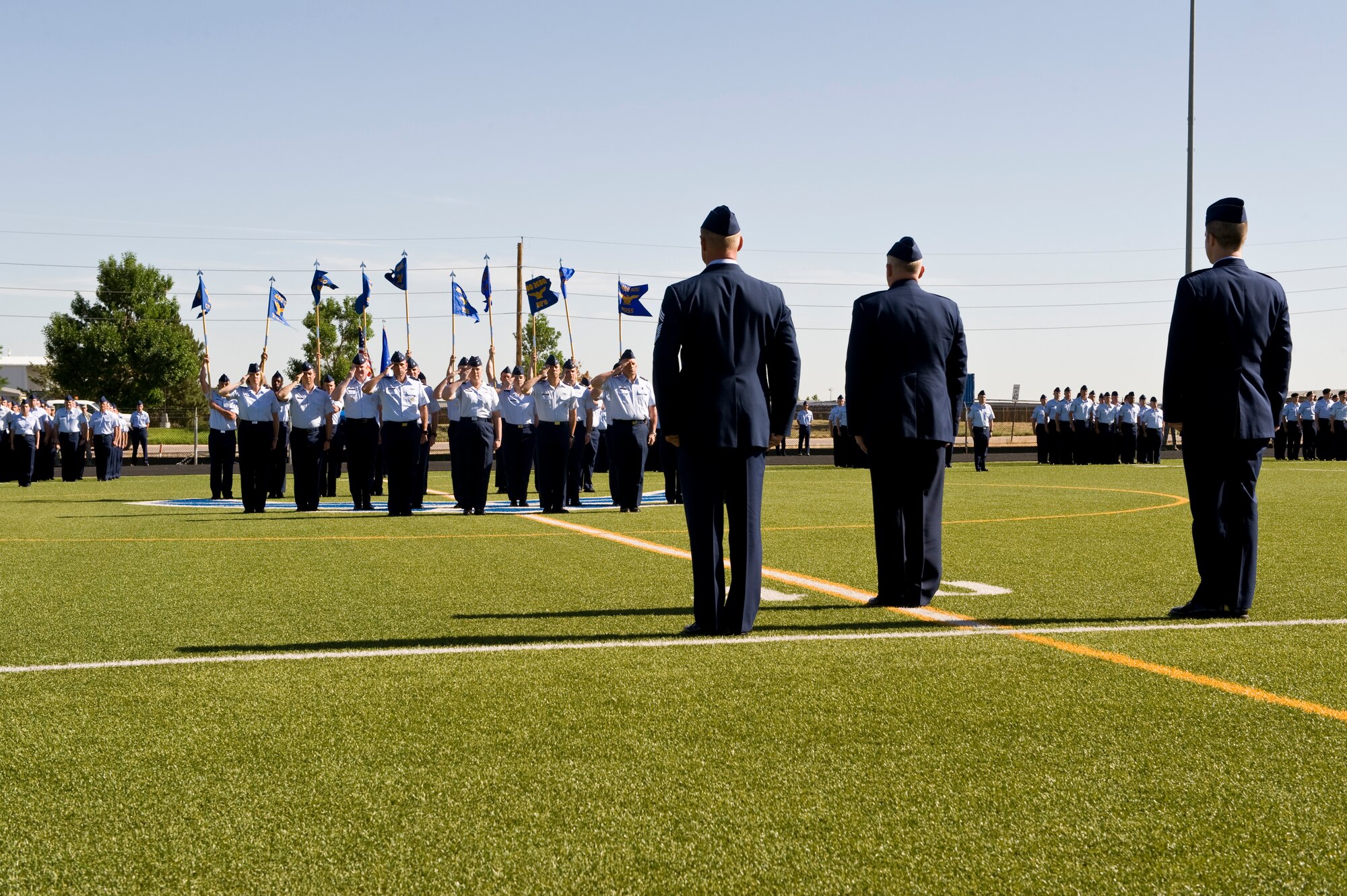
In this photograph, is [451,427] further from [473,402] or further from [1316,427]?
[1316,427]

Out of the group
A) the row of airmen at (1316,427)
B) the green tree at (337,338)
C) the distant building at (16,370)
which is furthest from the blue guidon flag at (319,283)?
the distant building at (16,370)

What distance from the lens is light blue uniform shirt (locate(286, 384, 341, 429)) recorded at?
60.7 feet

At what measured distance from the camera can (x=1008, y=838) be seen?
3348 millimetres

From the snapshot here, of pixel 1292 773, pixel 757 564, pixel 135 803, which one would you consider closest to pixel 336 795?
pixel 135 803

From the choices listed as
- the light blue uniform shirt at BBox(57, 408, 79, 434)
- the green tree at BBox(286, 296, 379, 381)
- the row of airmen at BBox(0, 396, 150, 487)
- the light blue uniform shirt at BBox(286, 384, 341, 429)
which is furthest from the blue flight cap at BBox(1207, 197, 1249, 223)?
the green tree at BBox(286, 296, 379, 381)

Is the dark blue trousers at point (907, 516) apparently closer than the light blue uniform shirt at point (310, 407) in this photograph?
Yes

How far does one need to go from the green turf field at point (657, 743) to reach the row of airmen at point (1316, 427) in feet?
115

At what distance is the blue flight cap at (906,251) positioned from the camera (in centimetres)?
770

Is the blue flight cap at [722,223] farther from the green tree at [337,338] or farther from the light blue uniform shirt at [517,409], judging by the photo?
the green tree at [337,338]

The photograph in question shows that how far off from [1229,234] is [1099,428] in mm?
31789

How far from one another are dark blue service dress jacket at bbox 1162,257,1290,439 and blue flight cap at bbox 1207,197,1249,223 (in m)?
0.21

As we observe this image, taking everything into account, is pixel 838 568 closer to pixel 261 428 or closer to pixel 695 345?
pixel 695 345

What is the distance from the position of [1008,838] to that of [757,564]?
3.42 m

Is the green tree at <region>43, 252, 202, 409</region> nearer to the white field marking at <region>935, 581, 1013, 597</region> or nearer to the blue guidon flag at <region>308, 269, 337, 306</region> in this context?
the blue guidon flag at <region>308, 269, 337, 306</region>
